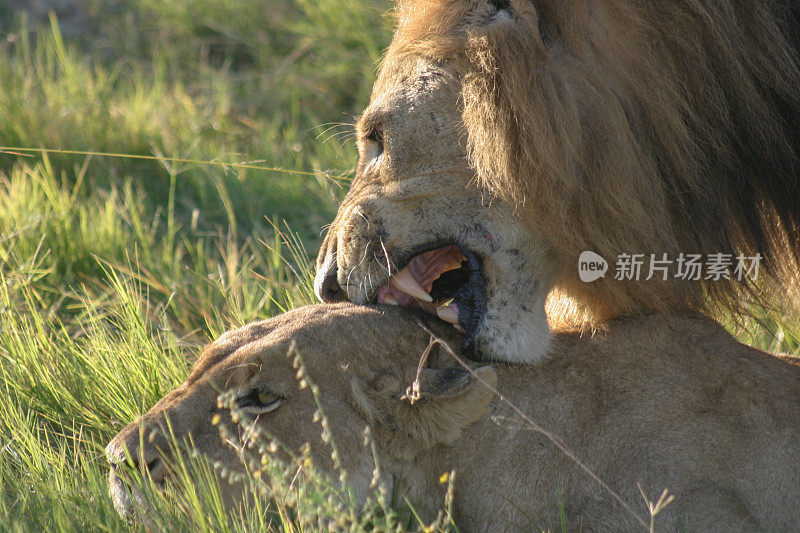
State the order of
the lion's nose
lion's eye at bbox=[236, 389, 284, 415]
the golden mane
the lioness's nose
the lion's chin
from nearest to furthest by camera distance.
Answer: the lioness's nose, lion's eye at bbox=[236, 389, 284, 415], the golden mane, the lion's chin, the lion's nose

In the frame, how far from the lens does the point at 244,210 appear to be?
5.32 m

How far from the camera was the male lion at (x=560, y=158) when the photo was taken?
9.13ft

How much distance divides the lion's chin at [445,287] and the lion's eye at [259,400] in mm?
518

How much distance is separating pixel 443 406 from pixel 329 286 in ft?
2.15

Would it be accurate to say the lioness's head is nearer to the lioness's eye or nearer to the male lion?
the male lion

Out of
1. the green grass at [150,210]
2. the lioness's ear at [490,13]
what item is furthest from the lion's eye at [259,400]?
the lioness's ear at [490,13]

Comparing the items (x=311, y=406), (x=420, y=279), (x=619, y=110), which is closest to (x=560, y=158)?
(x=619, y=110)

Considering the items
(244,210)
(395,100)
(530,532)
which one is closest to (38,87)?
(244,210)

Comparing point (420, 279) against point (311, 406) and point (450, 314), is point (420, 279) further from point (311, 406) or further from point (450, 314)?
point (311, 406)

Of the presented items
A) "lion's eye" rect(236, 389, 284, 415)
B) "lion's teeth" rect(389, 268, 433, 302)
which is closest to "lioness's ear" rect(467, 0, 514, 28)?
"lion's teeth" rect(389, 268, 433, 302)

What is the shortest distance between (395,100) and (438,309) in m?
0.67

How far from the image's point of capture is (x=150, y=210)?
5.44 metres

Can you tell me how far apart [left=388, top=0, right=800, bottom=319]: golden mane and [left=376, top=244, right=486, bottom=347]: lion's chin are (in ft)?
0.85

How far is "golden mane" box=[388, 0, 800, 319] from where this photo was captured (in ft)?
9.09
